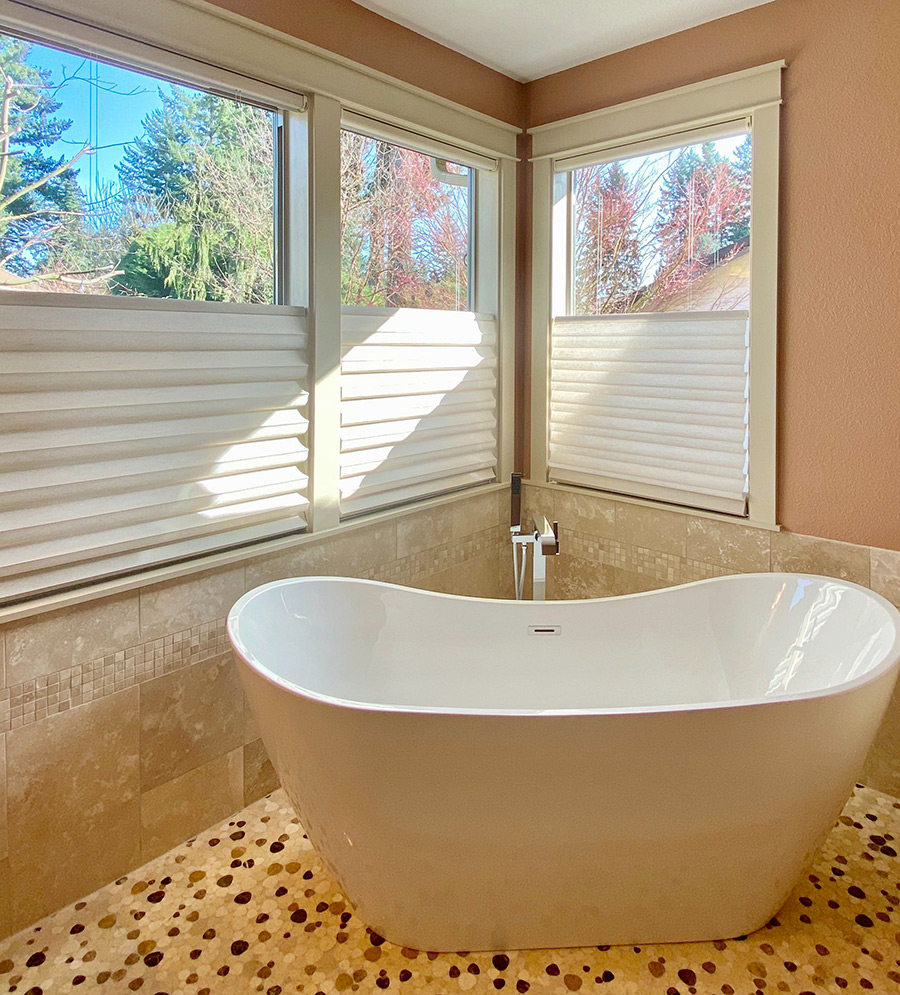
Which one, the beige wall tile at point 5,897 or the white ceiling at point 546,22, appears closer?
the beige wall tile at point 5,897

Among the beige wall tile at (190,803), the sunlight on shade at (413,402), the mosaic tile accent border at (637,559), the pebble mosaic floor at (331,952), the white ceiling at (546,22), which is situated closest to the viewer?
the pebble mosaic floor at (331,952)

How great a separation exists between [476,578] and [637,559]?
0.65 m

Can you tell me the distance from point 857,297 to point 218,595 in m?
2.10

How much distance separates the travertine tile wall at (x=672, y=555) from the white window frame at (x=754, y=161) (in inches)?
2.7

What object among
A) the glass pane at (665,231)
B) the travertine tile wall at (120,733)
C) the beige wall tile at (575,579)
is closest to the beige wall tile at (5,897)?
the travertine tile wall at (120,733)

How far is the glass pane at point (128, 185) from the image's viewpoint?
5.75 ft

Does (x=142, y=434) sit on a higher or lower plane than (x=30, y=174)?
lower

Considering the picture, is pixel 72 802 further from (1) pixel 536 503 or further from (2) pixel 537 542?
(1) pixel 536 503

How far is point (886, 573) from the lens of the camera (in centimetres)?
228

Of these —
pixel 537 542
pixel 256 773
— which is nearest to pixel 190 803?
pixel 256 773

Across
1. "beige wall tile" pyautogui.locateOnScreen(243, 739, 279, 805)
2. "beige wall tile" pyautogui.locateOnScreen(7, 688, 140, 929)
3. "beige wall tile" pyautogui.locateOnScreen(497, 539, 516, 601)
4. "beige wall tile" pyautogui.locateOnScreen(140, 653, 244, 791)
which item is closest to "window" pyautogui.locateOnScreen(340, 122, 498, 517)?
"beige wall tile" pyautogui.locateOnScreen(497, 539, 516, 601)

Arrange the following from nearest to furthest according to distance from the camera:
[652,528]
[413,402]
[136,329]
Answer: [136,329] → [413,402] → [652,528]

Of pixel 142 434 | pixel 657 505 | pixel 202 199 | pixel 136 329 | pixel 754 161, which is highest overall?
pixel 754 161

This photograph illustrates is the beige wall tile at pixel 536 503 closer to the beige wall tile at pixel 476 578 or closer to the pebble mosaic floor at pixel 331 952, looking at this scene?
the beige wall tile at pixel 476 578
